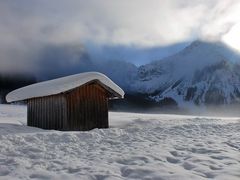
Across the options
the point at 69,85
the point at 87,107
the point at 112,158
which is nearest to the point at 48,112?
the point at 87,107

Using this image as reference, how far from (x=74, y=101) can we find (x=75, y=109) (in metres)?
0.44

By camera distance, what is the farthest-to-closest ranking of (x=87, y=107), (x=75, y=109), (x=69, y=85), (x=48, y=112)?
(x=48, y=112), (x=87, y=107), (x=75, y=109), (x=69, y=85)

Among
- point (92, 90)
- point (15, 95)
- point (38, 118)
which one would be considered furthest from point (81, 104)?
point (15, 95)

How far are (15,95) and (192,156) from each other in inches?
681

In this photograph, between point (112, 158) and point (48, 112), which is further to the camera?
point (48, 112)

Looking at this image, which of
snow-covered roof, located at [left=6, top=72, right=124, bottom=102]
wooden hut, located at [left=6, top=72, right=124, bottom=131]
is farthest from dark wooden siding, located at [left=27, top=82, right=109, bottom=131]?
snow-covered roof, located at [left=6, top=72, right=124, bottom=102]

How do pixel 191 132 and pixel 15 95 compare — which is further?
pixel 15 95

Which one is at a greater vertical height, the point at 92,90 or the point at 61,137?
the point at 92,90

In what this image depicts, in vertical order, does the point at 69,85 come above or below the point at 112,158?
above

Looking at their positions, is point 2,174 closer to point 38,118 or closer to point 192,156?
point 192,156

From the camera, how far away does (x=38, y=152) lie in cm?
1057

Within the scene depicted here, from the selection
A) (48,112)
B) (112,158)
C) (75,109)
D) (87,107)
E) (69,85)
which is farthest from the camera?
(48,112)

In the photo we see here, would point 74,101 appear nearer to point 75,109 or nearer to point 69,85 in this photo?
point 75,109

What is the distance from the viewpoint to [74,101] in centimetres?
2055
